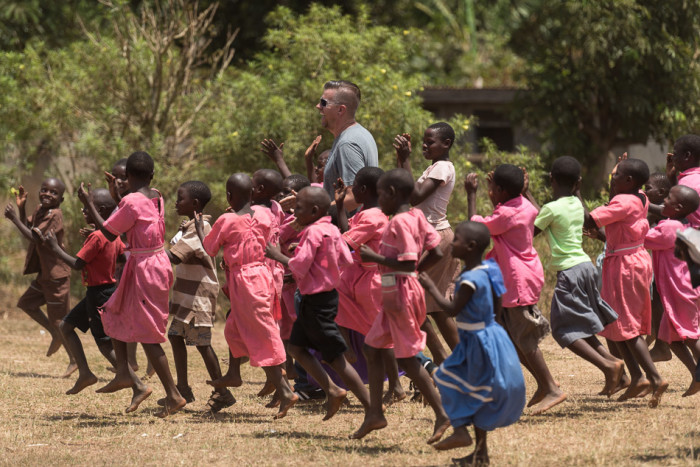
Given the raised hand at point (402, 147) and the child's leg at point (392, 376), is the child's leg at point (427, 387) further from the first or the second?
the raised hand at point (402, 147)

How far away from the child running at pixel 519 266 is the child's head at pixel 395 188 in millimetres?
777

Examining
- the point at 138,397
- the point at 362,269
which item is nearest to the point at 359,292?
the point at 362,269

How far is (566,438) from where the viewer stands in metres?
5.97

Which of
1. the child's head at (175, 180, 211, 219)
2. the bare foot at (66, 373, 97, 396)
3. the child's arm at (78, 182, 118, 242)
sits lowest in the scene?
the bare foot at (66, 373, 97, 396)

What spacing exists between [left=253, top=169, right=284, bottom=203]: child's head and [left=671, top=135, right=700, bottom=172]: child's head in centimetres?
303

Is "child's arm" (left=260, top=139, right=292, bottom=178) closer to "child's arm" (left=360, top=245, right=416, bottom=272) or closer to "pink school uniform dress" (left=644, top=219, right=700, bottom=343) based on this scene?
"child's arm" (left=360, top=245, right=416, bottom=272)

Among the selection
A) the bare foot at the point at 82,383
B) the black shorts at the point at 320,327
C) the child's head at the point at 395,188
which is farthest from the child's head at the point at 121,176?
the child's head at the point at 395,188

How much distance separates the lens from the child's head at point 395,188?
233 inches

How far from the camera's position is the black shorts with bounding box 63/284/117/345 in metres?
8.04

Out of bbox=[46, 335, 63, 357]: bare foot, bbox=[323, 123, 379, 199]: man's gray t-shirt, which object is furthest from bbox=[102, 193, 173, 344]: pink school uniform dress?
bbox=[46, 335, 63, 357]: bare foot

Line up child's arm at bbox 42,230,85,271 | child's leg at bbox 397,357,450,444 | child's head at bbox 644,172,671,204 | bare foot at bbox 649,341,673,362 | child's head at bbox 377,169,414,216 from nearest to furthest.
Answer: child's leg at bbox 397,357,450,444 < child's head at bbox 377,169,414,216 < child's arm at bbox 42,230,85,271 < bare foot at bbox 649,341,673,362 < child's head at bbox 644,172,671,204

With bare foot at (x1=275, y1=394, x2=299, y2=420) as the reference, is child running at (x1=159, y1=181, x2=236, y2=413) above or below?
above

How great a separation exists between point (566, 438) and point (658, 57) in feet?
38.7

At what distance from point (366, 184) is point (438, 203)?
0.90 metres
